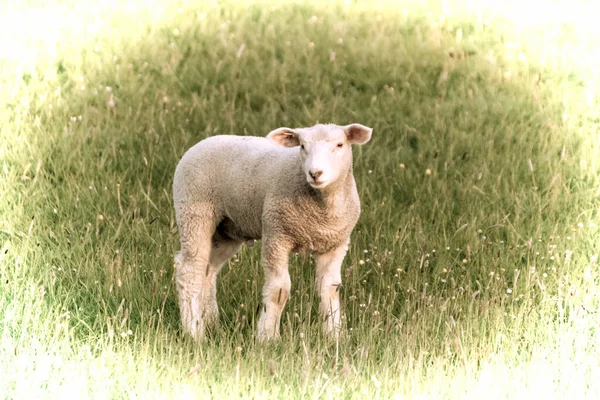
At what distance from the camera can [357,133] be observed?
509cm

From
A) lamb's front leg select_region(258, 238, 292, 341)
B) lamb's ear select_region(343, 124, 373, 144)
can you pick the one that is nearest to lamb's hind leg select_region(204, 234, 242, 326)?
lamb's front leg select_region(258, 238, 292, 341)

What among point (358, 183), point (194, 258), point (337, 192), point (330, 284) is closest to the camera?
point (337, 192)

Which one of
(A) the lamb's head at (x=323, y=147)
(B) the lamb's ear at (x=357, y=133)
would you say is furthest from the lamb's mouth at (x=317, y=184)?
(B) the lamb's ear at (x=357, y=133)

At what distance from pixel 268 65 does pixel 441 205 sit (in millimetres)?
3225

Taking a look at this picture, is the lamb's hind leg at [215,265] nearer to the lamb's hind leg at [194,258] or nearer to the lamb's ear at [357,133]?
the lamb's hind leg at [194,258]

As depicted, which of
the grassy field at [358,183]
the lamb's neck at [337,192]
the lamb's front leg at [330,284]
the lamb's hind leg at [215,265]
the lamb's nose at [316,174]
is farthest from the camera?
the lamb's hind leg at [215,265]

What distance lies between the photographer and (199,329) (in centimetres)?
546

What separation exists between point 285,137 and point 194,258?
3.63 ft

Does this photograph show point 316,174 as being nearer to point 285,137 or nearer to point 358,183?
point 285,137

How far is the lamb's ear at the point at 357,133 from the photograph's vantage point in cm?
Result: 504

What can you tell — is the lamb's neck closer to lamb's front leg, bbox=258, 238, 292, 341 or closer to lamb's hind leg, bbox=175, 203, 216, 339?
lamb's front leg, bbox=258, 238, 292, 341

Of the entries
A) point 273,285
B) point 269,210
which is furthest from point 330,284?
point 269,210

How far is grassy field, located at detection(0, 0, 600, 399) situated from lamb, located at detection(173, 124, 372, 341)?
0.20 m

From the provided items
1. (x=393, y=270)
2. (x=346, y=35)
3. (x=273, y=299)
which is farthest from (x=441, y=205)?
(x=346, y=35)
